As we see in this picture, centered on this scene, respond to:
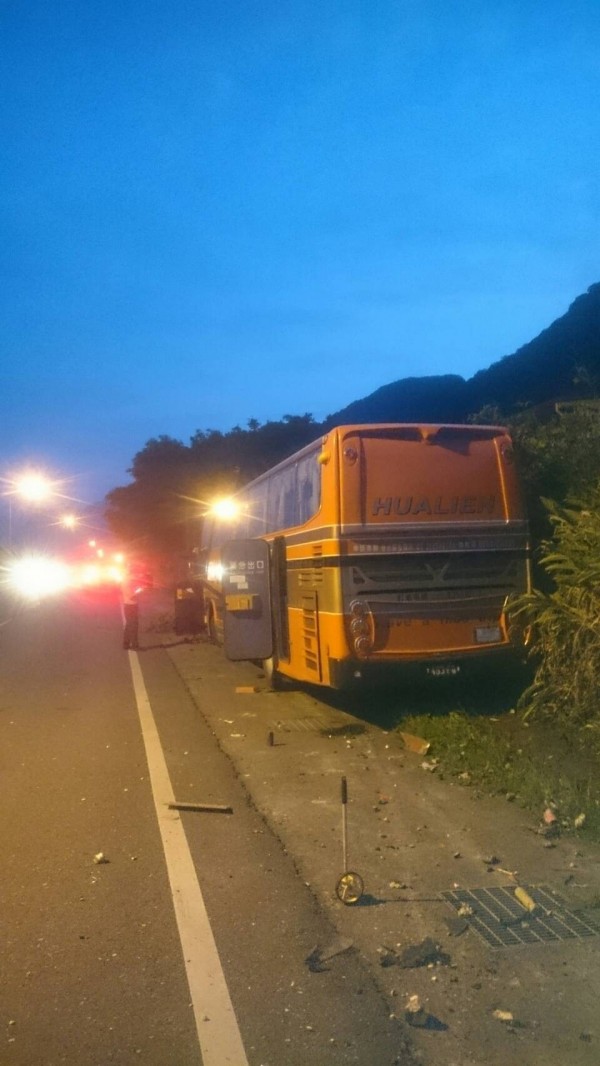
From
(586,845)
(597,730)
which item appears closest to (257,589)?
(597,730)

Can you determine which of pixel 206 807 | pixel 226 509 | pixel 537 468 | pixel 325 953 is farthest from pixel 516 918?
pixel 226 509

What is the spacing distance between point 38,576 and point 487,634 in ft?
227

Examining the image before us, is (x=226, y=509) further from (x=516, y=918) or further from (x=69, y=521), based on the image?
(x=69, y=521)

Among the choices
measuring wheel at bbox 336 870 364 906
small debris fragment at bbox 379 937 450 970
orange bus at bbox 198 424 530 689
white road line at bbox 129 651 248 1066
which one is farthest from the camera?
orange bus at bbox 198 424 530 689

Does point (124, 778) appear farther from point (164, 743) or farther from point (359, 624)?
point (359, 624)

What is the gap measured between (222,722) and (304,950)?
262 inches

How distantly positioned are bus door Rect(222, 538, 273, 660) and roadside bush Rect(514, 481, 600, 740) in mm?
3895

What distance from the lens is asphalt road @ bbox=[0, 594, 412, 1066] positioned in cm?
426

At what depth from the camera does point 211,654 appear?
19500 millimetres

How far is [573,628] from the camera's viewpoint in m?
9.58

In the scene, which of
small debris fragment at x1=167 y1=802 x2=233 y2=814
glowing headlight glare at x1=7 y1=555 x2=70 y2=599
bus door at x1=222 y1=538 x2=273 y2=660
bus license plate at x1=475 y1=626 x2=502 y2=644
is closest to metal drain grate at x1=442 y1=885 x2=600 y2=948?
small debris fragment at x1=167 y1=802 x2=233 y2=814

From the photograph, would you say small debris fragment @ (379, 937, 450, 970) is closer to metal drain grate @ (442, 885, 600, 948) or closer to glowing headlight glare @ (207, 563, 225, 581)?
metal drain grate @ (442, 885, 600, 948)

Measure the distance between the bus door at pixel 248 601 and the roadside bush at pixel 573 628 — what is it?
390 cm

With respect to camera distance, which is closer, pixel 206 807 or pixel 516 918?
pixel 516 918
